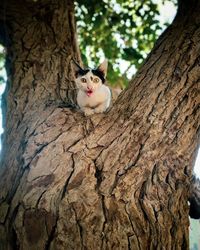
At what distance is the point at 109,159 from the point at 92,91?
3.39 ft

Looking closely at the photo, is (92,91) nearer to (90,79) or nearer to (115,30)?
(90,79)

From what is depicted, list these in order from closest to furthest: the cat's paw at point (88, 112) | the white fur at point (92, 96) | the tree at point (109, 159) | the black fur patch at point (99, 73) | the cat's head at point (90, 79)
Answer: the tree at point (109, 159)
the cat's paw at point (88, 112)
the white fur at point (92, 96)
the cat's head at point (90, 79)
the black fur patch at point (99, 73)

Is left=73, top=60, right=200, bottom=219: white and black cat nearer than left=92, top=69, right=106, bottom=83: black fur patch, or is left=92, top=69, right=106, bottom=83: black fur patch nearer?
left=73, top=60, right=200, bottom=219: white and black cat

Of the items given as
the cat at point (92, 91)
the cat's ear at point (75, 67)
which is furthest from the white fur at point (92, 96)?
the cat's ear at point (75, 67)

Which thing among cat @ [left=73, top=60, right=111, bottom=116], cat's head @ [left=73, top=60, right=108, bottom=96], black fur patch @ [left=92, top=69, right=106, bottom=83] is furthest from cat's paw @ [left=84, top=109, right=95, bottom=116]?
black fur patch @ [left=92, top=69, right=106, bottom=83]

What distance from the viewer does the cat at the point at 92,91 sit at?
3.24 metres

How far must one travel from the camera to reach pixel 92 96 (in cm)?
329

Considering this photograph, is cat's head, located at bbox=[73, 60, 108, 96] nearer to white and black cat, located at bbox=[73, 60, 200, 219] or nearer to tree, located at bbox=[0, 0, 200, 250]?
white and black cat, located at bbox=[73, 60, 200, 219]

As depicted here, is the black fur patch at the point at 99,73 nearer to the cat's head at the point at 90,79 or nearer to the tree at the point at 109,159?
the cat's head at the point at 90,79

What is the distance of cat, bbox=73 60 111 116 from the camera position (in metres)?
3.24

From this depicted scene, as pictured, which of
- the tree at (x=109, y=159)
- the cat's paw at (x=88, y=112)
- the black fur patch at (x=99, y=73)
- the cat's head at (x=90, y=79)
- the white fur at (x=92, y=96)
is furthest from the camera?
the black fur patch at (x=99, y=73)

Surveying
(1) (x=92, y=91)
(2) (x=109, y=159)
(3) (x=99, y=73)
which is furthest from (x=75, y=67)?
(2) (x=109, y=159)

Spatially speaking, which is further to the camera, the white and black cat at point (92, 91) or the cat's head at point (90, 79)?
the cat's head at point (90, 79)

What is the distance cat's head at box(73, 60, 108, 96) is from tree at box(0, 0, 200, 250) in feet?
0.71
